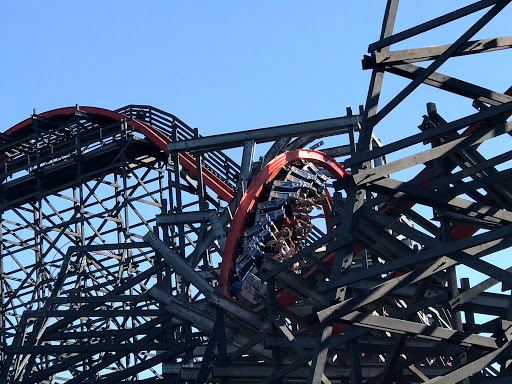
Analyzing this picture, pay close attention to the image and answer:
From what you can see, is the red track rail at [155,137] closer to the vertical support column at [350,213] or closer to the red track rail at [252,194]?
the red track rail at [252,194]

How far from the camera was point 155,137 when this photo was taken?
2364 cm

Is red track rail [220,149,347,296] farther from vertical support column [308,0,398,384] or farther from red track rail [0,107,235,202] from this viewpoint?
red track rail [0,107,235,202]

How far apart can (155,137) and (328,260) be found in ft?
27.5

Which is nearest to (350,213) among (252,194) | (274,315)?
(274,315)

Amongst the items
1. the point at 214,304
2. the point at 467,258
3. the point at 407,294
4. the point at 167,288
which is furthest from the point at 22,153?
the point at 467,258

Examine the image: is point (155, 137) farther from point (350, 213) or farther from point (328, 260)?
point (350, 213)

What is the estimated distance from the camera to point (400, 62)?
1178 centimetres

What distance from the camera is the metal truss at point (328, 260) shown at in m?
10.9

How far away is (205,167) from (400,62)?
39.2 feet

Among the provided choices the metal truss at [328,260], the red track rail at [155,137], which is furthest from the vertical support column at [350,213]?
the red track rail at [155,137]

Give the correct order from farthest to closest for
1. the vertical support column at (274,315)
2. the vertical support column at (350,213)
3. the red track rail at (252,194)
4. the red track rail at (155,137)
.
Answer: the red track rail at (155,137) < the red track rail at (252,194) < the vertical support column at (274,315) < the vertical support column at (350,213)

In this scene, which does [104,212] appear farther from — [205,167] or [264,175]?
[264,175]

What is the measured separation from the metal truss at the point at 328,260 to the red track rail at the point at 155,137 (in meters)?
0.04

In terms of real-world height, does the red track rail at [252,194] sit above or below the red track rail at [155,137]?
below
